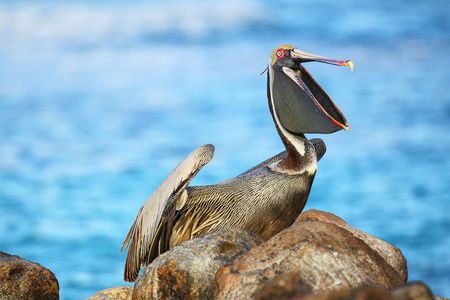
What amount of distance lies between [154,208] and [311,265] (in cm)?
211

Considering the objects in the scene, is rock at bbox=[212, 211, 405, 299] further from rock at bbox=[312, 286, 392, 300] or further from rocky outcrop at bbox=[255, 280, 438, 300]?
rock at bbox=[312, 286, 392, 300]

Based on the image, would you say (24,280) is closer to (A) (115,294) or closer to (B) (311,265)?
(A) (115,294)

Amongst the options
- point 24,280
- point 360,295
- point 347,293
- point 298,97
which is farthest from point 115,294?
point 360,295

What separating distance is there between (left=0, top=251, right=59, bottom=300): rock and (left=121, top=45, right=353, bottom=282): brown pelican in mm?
811

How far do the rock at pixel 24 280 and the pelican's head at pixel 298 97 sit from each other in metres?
2.26

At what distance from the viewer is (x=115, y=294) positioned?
488 centimetres

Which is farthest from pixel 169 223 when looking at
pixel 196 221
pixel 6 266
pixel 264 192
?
pixel 6 266

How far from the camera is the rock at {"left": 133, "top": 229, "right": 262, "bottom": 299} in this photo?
12.3ft

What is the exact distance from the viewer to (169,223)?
17.3 feet

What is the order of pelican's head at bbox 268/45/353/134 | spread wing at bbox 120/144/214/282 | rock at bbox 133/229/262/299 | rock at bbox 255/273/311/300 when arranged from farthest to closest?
pelican's head at bbox 268/45/353/134 → spread wing at bbox 120/144/214/282 → rock at bbox 133/229/262/299 → rock at bbox 255/273/311/300

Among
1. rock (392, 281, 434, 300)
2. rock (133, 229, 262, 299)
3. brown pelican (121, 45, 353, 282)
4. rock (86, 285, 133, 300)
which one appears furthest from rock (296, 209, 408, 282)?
rock (392, 281, 434, 300)

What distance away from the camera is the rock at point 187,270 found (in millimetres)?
3764

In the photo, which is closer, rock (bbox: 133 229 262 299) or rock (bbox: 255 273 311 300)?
rock (bbox: 255 273 311 300)

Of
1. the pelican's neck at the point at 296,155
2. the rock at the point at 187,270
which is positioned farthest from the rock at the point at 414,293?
the pelican's neck at the point at 296,155
